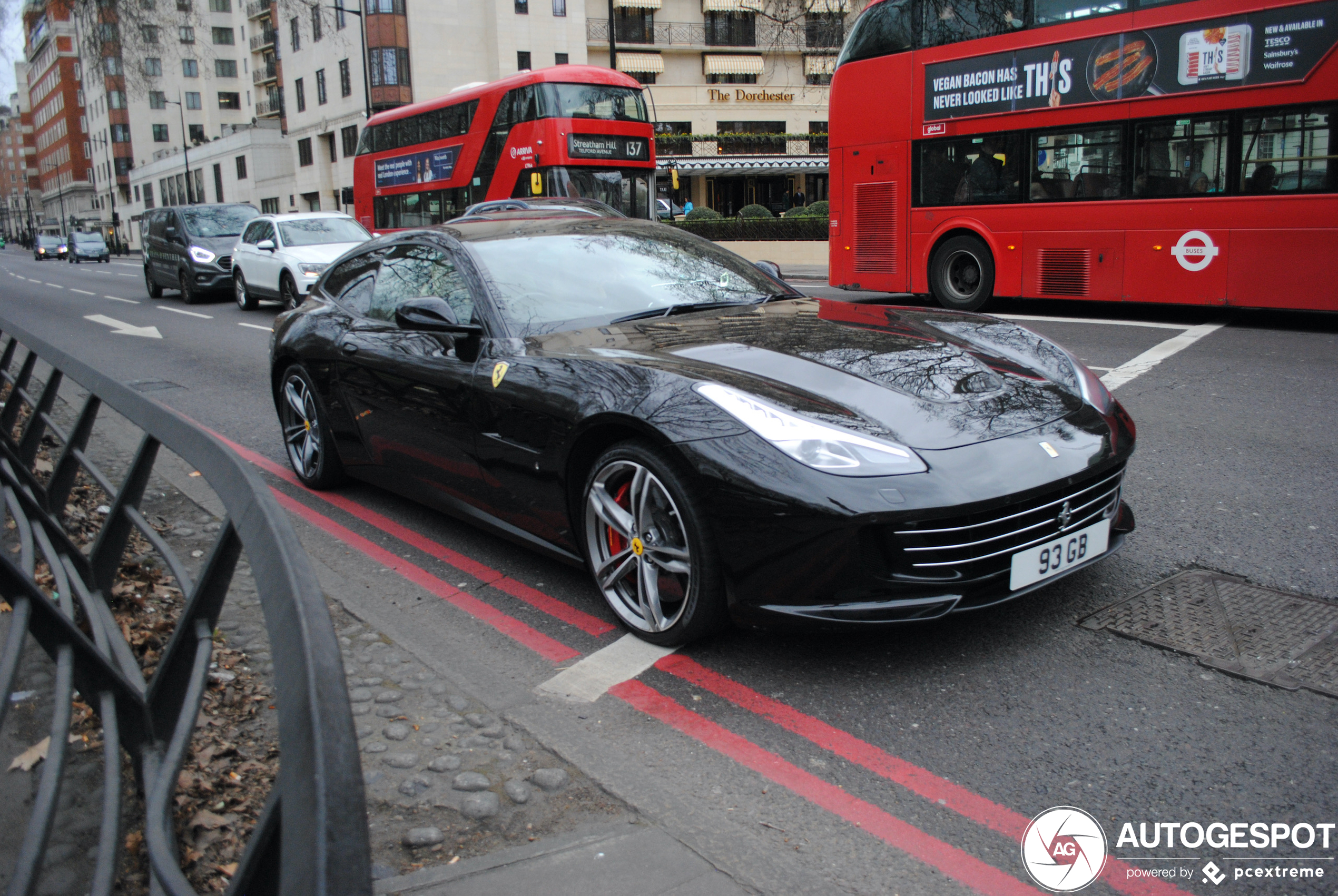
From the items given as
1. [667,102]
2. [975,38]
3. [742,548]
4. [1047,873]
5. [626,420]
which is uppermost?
[667,102]

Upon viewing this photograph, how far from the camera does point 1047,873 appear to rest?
224cm

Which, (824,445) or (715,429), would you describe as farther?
(715,429)

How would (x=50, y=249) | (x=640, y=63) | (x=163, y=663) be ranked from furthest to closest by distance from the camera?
(x=50, y=249)
(x=640, y=63)
(x=163, y=663)

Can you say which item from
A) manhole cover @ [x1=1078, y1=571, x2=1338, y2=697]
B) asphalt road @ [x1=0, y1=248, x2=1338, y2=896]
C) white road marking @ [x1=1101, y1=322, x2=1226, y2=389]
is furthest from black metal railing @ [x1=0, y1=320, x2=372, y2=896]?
white road marking @ [x1=1101, y1=322, x2=1226, y2=389]

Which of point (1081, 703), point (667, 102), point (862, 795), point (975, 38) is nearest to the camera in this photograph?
point (862, 795)

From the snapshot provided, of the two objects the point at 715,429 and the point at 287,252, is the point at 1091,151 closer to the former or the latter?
the point at 715,429

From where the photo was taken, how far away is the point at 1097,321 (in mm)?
11672

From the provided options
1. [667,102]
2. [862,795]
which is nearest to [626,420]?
[862,795]

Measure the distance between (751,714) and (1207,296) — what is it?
389 inches

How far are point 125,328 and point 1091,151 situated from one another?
13275 millimetres

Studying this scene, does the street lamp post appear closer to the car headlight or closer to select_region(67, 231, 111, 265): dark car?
select_region(67, 231, 111, 265): dark car

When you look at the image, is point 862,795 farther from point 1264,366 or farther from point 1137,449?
point 1264,366

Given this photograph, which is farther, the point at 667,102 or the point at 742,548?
the point at 667,102

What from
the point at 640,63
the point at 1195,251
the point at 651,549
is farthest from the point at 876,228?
the point at 640,63
